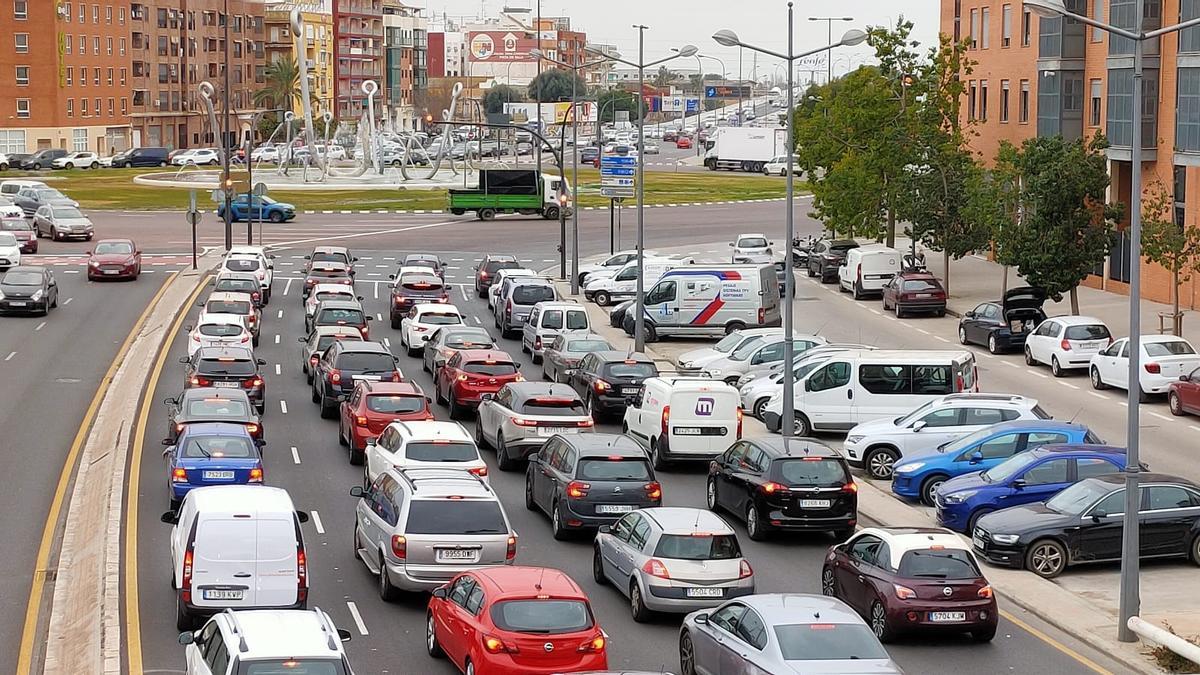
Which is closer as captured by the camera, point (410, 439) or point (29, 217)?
point (410, 439)

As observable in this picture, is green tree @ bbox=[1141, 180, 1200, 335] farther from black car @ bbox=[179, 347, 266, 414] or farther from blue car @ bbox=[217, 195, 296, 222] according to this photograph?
blue car @ bbox=[217, 195, 296, 222]

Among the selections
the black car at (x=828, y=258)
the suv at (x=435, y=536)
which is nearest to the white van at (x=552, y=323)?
the suv at (x=435, y=536)

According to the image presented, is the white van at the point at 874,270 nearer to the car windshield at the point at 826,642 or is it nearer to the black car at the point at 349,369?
the black car at the point at 349,369

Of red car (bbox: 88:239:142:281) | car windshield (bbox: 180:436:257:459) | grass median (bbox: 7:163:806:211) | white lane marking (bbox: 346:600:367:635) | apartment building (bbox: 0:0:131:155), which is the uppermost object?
apartment building (bbox: 0:0:131:155)

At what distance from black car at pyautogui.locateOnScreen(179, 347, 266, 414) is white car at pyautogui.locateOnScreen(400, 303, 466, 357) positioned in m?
8.75

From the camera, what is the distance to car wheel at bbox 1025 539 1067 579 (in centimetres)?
2227

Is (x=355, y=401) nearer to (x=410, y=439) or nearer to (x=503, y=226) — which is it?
(x=410, y=439)

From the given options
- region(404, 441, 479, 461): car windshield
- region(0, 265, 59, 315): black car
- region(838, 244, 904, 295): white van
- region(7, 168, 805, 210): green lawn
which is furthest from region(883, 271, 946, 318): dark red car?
region(7, 168, 805, 210): green lawn

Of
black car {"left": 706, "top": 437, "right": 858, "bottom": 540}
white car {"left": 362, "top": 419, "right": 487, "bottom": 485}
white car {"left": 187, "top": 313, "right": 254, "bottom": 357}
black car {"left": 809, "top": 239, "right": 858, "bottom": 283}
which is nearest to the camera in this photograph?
black car {"left": 706, "top": 437, "right": 858, "bottom": 540}

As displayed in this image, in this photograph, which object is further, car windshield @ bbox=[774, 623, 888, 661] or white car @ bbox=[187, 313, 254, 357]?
white car @ bbox=[187, 313, 254, 357]

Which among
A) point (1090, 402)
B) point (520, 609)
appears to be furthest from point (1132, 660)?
point (1090, 402)

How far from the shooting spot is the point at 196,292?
2135 inches

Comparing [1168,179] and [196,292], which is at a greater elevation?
[1168,179]

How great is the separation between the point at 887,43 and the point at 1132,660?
1814 inches
